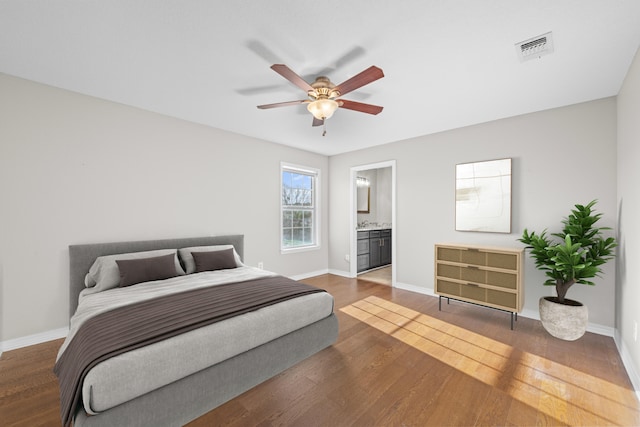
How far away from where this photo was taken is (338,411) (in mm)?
1710

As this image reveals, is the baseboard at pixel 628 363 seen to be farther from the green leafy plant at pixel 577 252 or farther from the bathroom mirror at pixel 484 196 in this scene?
the bathroom mirror at pixel 484 196

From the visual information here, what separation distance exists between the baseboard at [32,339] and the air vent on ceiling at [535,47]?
16.0 ft

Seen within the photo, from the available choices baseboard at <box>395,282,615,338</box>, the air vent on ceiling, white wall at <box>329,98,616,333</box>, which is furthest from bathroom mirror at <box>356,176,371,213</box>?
the air vent on ceiling

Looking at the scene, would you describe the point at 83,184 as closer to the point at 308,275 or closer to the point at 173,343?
the point at 173,343

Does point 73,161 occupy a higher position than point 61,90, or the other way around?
point 61,90

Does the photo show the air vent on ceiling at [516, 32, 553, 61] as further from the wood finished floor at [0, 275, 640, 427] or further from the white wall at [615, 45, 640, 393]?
the wood finished floor at [0, 275, 640, 427]

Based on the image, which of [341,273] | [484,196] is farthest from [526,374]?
[341,273]

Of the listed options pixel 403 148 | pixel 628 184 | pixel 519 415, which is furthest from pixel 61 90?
pixel 628 184

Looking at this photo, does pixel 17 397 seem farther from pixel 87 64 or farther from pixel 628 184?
pixel 628 184

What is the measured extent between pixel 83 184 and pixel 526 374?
14.9ft

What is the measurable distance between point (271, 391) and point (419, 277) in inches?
122

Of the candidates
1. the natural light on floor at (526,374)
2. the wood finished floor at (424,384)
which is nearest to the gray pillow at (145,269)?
the wood finished floor at (424,384)

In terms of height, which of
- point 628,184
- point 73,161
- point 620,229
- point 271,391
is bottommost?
point 271,391

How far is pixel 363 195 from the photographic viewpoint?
662 centimetres
